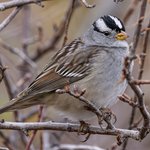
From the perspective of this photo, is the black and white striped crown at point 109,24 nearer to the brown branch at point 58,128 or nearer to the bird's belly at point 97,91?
the bird's belly at point 97,91

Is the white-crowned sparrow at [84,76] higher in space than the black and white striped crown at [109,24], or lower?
lower

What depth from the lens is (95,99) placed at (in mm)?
3615

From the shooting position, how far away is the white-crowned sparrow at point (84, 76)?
363 centimetres

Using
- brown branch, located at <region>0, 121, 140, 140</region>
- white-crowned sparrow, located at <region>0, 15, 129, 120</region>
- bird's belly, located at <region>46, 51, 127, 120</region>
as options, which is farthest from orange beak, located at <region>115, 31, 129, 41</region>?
brown branch, located at <region>0, 121, 140, 140</region>

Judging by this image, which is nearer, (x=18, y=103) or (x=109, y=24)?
(x=18, y=103)

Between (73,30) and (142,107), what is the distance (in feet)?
10.3

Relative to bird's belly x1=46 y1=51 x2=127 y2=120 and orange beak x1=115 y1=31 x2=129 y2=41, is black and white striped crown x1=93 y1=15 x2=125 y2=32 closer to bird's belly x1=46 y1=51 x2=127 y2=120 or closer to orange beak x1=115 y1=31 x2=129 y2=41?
orange beak x1=115 y1=31 x2=129 y2=41

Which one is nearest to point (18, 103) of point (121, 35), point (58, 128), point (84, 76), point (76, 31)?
point (58, 128)

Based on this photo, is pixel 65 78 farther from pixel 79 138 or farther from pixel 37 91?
pixel 79 138

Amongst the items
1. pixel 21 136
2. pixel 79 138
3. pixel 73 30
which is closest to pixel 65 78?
pixel 21 136

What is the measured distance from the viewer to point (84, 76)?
12.3ft

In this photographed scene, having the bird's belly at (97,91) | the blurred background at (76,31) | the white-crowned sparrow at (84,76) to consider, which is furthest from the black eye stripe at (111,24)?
the blurred background at (76,31)

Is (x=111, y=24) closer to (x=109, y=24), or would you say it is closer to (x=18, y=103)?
(x=109, y=24)

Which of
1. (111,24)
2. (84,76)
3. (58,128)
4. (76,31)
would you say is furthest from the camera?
(76,31)
